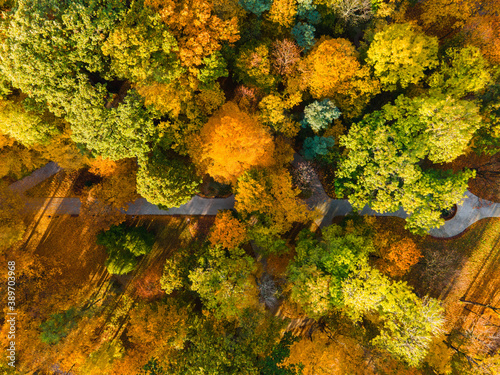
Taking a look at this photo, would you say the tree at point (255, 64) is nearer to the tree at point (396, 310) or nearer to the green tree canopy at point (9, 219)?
the tree at point (396, 310)

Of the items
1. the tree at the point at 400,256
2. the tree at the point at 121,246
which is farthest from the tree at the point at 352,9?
the tree at the point at 121,246

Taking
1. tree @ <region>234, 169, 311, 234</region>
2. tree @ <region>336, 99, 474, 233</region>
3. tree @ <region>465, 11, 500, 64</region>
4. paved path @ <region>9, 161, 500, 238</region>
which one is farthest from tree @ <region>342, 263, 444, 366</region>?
tree @ <region>465, 11, 500, 64</region>

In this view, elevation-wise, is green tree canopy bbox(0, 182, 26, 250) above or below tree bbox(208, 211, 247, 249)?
below

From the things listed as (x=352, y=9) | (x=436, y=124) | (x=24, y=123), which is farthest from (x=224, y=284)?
(x=352, y=9)

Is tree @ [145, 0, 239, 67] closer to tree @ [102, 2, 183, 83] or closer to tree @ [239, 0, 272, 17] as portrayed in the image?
tree @ [102, 2, 183, 83]

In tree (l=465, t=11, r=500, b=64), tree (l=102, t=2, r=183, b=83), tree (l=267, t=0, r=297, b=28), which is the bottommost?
tree (l=102, t=2, r=183, b=83)

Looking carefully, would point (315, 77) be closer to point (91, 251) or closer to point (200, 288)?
point (200, 288)

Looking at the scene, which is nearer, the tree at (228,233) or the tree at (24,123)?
the tree at (24,123)

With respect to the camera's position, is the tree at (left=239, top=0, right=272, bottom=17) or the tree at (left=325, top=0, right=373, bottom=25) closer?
the tree at (left=239, top=0, right=272, bottom=17)

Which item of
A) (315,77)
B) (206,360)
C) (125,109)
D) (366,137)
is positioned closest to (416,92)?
(366,137)
